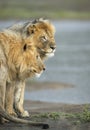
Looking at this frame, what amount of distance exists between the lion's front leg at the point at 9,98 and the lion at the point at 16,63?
0.12 metres

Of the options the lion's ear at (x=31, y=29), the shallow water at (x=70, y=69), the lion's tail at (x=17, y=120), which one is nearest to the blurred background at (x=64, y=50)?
the shallow water at (x=70, y=69)

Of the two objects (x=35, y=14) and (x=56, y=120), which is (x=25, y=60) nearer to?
(x=56, y=120)

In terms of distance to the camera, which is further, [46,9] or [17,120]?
[46,9]

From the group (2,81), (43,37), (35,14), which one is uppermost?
(35,14)

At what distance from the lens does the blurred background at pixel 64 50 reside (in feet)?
48.6

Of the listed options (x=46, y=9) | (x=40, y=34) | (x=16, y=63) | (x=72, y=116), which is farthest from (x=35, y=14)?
(x=16, y=63)

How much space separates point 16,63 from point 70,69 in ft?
32.3

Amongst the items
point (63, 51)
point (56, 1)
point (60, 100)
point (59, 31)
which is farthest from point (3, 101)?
point (56, 1)

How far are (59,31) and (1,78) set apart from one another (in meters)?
26.8

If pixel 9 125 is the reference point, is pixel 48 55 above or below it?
above

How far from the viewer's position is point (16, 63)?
956cm

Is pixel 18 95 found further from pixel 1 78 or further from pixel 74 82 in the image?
pixel 74 82

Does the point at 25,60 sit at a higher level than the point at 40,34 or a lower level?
lower

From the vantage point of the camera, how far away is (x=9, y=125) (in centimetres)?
964
